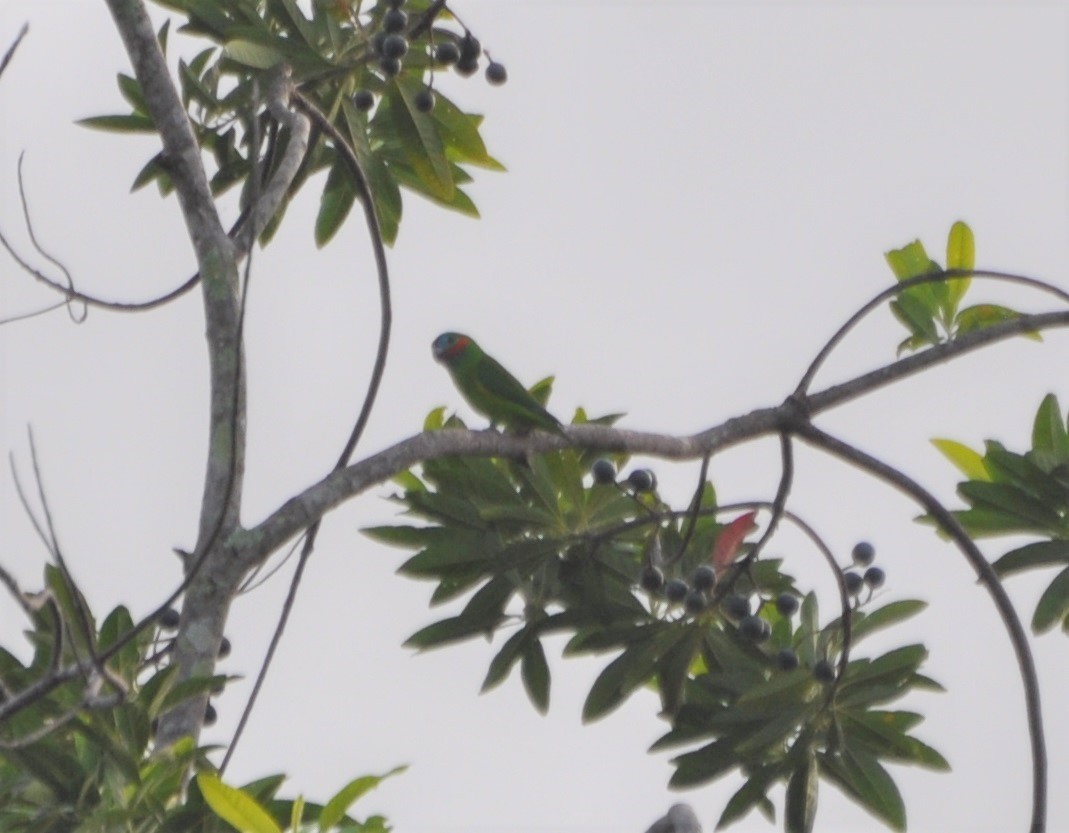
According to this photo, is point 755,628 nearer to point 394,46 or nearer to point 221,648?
point 221,648

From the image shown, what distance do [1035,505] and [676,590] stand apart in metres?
0.87

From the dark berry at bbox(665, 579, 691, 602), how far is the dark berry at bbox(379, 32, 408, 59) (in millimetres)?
1438

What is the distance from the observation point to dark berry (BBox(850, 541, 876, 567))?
11.7 feet

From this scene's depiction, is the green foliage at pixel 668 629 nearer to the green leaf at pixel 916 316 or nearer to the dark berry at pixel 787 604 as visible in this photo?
the dark berry at pixel 787 604

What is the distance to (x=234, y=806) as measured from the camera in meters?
2.34

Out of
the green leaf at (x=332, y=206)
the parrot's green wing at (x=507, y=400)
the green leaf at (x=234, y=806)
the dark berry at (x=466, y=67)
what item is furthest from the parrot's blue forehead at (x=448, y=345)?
the green leaf at (x=234, y=806)

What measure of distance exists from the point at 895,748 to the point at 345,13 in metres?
2.27

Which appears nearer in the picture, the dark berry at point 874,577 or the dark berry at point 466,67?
the dark berry at point 874,577

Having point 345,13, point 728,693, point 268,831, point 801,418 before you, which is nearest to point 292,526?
point 268,831

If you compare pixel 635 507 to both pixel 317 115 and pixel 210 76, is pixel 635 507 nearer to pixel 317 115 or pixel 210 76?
pixel 317 115

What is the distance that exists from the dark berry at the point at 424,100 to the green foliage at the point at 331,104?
20mm

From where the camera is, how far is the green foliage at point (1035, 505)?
11.1 feet

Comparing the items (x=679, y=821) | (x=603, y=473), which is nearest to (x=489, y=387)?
(x=603, y=473)

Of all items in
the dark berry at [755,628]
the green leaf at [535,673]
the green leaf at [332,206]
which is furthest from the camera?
the green leaf at [332,206]
